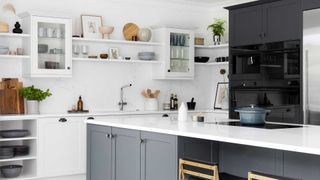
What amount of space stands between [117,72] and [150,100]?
0.67 m

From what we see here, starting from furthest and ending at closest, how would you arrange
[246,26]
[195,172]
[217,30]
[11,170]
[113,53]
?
[217,30] → [113,53] → [246,26] → [11,170] → [195,172]

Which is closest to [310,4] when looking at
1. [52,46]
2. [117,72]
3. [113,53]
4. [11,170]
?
[113,53]

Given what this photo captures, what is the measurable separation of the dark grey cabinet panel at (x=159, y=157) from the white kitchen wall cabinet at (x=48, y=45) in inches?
101

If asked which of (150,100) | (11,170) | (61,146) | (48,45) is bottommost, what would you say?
(11,170)

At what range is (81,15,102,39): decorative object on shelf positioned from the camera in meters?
6.79

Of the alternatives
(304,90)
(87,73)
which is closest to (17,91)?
(87,73)

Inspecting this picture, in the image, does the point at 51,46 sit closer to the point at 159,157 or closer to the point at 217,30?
the point at 217,30

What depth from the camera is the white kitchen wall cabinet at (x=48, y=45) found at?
616 cm

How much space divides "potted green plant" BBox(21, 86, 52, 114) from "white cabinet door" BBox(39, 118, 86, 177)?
0.31 meters

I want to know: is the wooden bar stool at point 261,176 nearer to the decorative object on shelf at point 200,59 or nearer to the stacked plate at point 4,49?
the stacked plate at point 4,49

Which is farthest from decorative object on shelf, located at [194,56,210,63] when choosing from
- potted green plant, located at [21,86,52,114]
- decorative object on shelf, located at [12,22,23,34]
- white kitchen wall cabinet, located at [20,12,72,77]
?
decorative object on shelf, located at [12,22,23,34]

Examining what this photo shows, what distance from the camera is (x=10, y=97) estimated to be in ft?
20.2

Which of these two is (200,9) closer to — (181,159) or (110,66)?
(110,66)

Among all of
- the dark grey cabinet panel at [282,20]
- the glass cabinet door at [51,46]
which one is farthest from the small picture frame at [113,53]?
the dark grey cabinet panel at [282,20]
